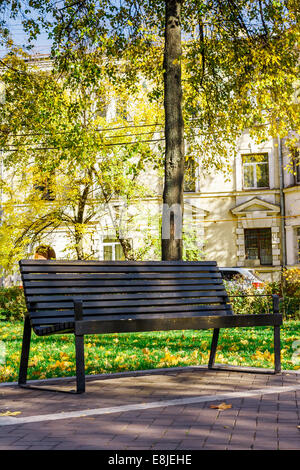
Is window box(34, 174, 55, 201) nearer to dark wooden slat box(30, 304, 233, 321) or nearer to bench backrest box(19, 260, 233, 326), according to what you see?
bench backrest box(19, 260, 233, 326)

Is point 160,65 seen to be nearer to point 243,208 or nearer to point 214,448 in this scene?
point 214,448

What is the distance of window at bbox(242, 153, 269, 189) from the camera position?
3164 centimetres

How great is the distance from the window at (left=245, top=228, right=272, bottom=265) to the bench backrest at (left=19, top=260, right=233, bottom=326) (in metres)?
24.8

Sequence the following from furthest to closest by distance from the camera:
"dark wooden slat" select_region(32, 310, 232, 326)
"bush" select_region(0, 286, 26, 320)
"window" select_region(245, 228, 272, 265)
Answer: "window" select_region(245, 228, 272, 265) < "bush" select_region(0, 286, 26, 320) < "dark wooden slat" select_region(32, 310, 232, 326)

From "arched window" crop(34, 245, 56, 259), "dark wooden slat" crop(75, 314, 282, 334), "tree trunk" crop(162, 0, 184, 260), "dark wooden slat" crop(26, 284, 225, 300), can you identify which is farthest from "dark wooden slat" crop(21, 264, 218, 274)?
"arched window" crop(34, 245, 56, 259)

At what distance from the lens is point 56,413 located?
4.47m

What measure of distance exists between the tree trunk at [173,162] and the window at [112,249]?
68.6 ft

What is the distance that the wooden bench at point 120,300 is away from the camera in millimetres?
5250

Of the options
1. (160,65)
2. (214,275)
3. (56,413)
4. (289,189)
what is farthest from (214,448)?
(289,189)

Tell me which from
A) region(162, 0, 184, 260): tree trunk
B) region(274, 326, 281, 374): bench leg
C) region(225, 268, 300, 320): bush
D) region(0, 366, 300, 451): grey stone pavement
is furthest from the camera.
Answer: region(225, 268, 300, 320): bush

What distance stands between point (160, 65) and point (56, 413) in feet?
39.5

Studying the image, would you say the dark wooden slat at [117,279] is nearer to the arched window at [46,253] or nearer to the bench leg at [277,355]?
the bench leg at [277,355]

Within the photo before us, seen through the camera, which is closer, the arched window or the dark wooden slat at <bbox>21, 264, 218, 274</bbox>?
the dark wooden slat at <bbox>21, 264, 218, 274</bbox>
